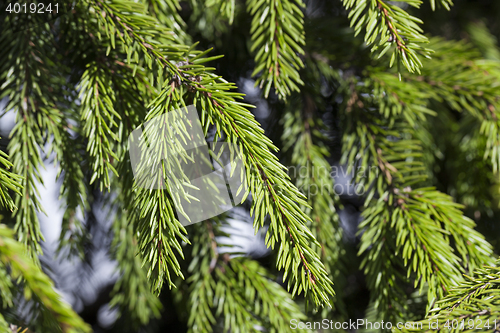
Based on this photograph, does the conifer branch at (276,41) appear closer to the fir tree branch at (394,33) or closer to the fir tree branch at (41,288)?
the fir tree branch at (394,33)

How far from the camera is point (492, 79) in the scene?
54 cm

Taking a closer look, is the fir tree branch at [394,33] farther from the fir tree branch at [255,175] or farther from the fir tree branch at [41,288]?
the fir tree branch at [41,288]

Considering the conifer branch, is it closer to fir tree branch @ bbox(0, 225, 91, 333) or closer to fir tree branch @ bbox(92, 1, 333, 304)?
fir tree branch @ bbox(92, 1, 333, 304)

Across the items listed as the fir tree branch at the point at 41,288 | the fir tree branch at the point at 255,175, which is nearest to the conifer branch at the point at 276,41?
the fir tree branch at the point at 255,175

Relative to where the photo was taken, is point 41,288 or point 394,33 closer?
point 41,288

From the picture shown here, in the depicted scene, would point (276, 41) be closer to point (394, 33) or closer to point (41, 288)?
point (394, 33)

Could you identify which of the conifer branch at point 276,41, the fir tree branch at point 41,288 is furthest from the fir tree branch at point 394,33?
the fir tree branch at point 41,288

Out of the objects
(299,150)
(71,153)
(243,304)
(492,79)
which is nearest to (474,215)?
(492,79)

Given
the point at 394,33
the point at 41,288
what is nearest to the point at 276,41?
the point at 394,33

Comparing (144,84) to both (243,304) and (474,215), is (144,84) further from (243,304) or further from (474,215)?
(474,215)

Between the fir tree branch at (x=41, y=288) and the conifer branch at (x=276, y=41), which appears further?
the conifer branch at (x=276, y=41)

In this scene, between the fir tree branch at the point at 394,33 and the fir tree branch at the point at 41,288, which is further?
the fir tree branch at the point at 394,33

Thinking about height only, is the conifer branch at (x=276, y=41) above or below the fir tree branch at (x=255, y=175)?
above

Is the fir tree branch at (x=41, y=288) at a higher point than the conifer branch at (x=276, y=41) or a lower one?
lower
